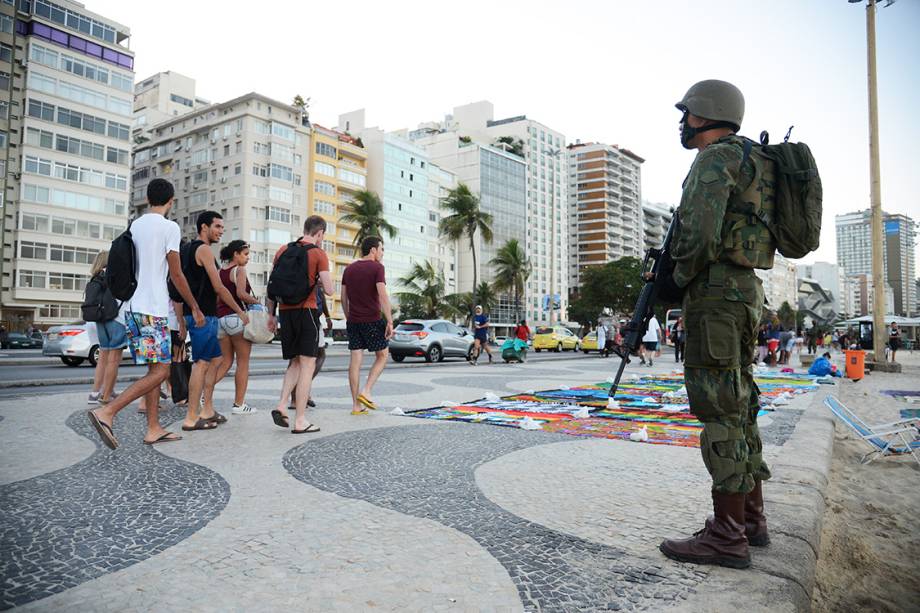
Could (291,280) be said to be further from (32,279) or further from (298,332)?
(32,279)

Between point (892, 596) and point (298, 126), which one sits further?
point (298, 126)

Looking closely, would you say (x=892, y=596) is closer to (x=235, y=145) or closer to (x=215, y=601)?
(x=215, y=601)

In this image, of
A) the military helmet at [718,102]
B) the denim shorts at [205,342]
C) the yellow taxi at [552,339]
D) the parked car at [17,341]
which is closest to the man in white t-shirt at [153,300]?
the denim shorts at [205,342]

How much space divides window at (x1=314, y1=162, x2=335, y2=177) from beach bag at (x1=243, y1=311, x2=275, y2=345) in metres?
64.1

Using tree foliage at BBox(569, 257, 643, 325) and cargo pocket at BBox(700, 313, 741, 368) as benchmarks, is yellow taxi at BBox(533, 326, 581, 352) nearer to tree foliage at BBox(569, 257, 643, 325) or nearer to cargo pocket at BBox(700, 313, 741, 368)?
cargo pocket at BBox(700, 313, 741, 368)

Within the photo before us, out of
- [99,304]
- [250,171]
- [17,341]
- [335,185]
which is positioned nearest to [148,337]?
[99,304]

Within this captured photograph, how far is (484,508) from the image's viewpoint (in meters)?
2.91

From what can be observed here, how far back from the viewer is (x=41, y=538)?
7.84 feet

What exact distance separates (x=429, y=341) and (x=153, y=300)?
1598 cm

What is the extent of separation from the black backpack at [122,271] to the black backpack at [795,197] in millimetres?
4082

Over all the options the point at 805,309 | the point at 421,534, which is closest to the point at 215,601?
the point at 421,534

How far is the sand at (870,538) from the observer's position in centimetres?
246

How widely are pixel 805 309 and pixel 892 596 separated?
2180 cm

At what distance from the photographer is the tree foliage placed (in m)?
76.3
